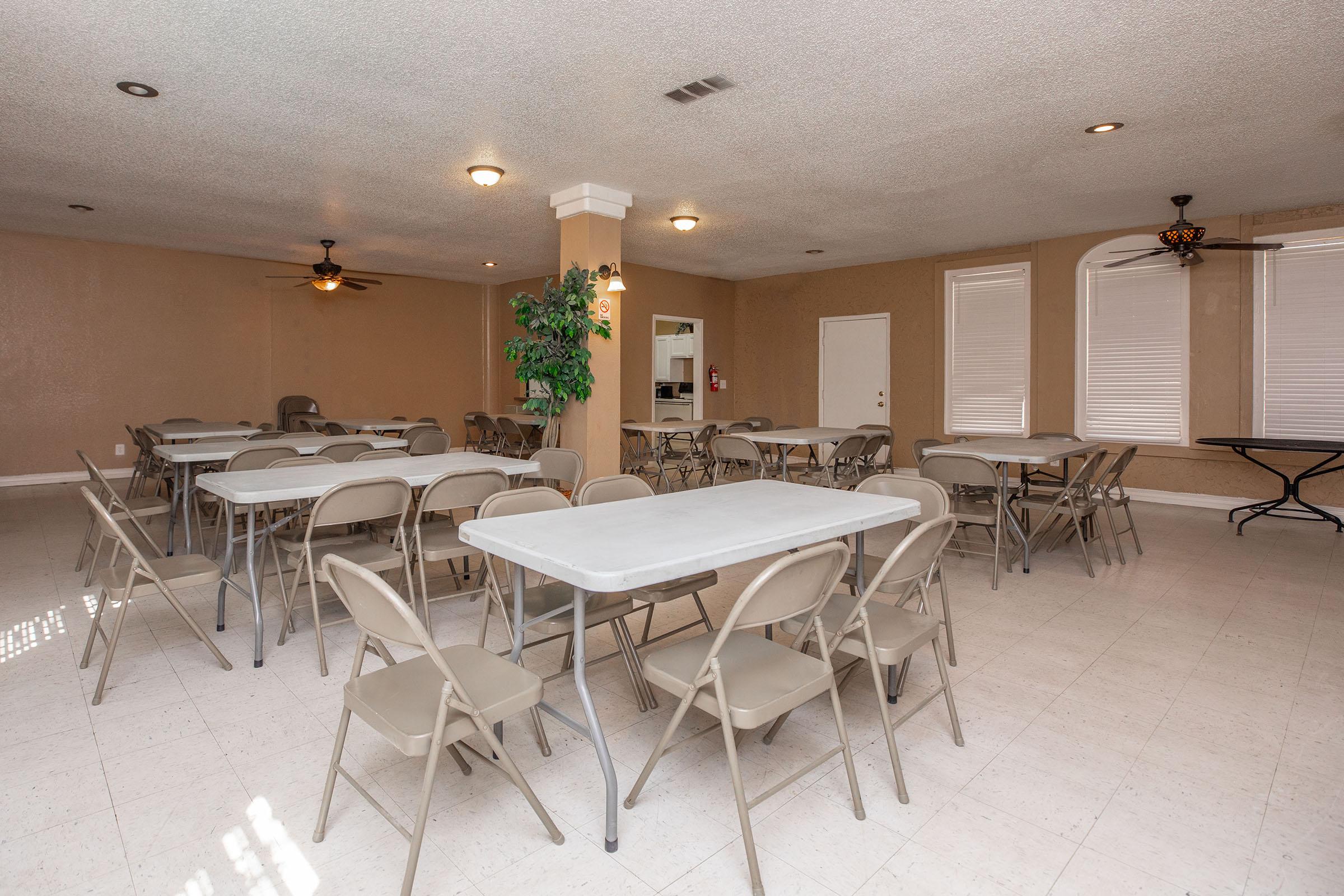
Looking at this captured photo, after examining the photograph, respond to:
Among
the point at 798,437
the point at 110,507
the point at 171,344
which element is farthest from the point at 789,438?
the point at 171,344

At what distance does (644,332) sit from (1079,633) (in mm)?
6857

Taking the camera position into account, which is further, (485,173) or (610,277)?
(610,277)

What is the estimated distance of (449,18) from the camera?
3039 mm

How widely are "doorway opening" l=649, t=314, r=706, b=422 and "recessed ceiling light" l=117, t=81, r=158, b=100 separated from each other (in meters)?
6.10

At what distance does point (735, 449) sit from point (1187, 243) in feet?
14.0

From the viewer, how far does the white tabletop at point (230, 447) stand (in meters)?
4.14

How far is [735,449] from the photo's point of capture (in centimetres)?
583

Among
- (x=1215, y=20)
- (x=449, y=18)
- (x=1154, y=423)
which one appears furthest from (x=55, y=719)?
(x=1154, y=423)

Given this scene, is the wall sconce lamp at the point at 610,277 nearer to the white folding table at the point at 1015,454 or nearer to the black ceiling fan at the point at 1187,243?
the white folding table at the point at 1015,454

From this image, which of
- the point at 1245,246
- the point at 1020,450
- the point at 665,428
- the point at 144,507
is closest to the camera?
the point at 144,507

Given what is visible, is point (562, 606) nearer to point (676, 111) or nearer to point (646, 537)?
point (646, 537)

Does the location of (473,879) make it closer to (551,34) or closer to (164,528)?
(551,34)

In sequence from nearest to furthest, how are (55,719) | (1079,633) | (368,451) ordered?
(55,719) < (1079,633) < (368,451)

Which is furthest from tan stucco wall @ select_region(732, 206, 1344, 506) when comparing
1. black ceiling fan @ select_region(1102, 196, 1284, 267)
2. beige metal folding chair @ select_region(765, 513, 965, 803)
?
beige metal folding chair @ select_region(765, 513, 965, 803)
